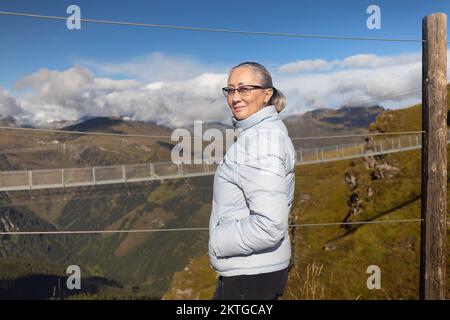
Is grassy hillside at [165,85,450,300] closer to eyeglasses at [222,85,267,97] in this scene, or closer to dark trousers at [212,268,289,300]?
dark trousers at [212,268,289,300]

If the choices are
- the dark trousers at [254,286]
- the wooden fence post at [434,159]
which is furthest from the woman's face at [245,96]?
the wooden fence post at [434,159]

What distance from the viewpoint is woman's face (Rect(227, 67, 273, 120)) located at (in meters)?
3.08

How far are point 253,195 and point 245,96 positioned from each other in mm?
821

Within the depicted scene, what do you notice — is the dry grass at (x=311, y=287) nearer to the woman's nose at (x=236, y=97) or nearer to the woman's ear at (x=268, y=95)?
the woman's ear at (x=268, y=95)

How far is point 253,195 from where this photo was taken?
2.75m

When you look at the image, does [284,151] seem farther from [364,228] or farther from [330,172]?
[330,172]

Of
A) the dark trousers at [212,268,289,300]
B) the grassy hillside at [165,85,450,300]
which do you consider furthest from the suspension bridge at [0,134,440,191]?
the grassy hillside at [165,85,450,300]

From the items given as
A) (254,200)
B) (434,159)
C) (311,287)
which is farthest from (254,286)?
(434,159)

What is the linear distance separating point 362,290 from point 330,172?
90577mm

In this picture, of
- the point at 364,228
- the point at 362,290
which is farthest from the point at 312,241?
the point at 362,290

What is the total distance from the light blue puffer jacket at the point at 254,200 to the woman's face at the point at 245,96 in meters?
0.09

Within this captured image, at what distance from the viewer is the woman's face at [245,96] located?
308 centimetres

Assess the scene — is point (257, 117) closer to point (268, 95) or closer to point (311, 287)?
point (268, 95)

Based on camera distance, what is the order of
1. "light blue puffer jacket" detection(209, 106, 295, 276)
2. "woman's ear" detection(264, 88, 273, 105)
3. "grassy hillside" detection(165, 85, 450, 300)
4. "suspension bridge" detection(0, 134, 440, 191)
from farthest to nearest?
"suspension bridge" detection(0, 134, 440, 191) → "grassy hillside" detection(165, 85, 450, 300) → "woman's ear" detection(264, 88, 273, 105) → "light blue puffer jacket" detection(209, 106, 295, 276)
